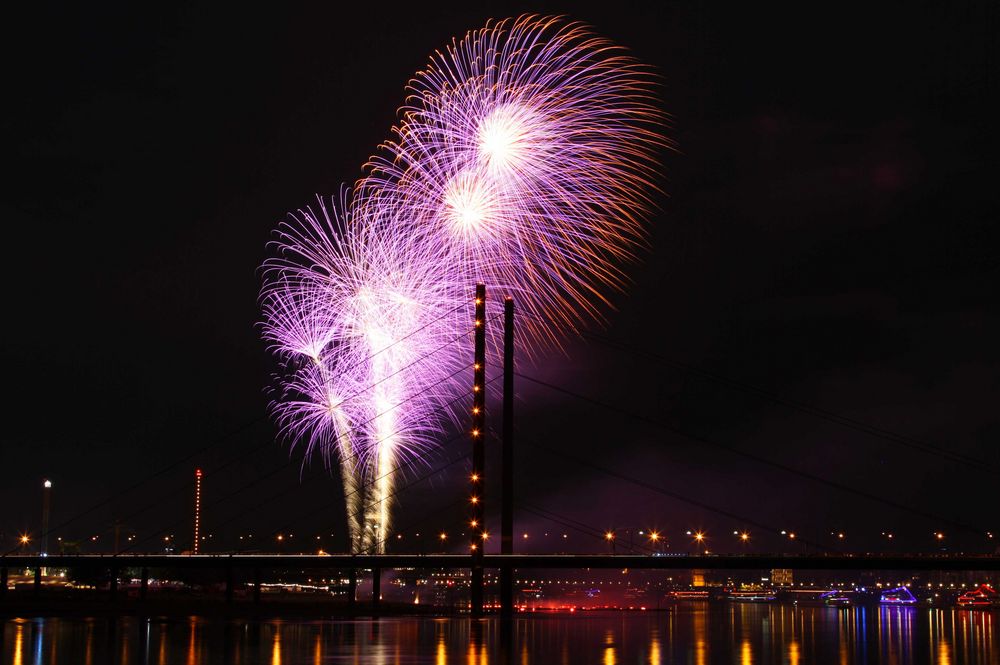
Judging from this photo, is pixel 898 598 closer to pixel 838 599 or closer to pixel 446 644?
pixel 838 599

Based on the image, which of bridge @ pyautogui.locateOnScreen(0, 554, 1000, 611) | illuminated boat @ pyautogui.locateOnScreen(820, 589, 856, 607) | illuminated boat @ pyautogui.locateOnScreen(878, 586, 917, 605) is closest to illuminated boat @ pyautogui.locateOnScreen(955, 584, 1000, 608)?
illuminated boat @ pyautogui.locateOnScreen(878, 586, 917, 605)

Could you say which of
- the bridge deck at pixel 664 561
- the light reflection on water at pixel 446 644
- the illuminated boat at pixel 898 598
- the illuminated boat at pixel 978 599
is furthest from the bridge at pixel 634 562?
the illuminated boat at pixel 898 598

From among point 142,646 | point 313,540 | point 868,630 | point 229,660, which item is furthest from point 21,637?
point 313,540

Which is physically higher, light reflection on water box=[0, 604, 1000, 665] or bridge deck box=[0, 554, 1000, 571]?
bridge deck box=[0, 554, 1000, 571]

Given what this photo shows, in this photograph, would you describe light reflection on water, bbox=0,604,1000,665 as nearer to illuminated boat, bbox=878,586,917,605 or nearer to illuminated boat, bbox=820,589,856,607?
illuminated boat, bbox=820,589,856,607

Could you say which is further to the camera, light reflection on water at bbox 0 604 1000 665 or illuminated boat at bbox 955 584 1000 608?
illuminated boat at bbox 955 584 1000 608

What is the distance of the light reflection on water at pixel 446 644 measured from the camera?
3250 centimetres

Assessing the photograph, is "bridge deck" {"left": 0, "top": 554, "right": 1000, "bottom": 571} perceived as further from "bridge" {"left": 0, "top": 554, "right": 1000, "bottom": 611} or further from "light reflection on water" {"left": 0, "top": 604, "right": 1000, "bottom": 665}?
"light reflection on water" {"left": 0, "top": 604, "right": 1000, "bottom": 665}

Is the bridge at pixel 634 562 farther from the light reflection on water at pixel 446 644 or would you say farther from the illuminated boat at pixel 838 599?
the illuminated boat at pixel 838 599

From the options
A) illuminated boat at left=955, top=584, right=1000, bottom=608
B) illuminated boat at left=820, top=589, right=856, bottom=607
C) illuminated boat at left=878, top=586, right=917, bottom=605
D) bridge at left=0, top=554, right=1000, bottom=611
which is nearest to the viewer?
bridge at left=0, top=554, right=1000, bottom=611

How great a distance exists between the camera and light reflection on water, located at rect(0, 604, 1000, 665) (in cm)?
3250

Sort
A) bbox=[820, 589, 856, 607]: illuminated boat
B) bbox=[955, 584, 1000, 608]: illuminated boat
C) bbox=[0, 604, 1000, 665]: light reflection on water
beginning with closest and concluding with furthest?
bbox=[0, 604, 1000, 665]: light reflection on water, bbox=[955, 584, 1000, 608]: illuminated boat, bbox=[820, 589, 856, 607]: illuminated boat

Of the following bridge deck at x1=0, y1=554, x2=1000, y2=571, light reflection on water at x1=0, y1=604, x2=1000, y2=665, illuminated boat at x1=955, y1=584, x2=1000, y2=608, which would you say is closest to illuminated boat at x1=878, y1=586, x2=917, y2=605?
illuminated boat at x1=955, y1=584, x2=1000, y2=608

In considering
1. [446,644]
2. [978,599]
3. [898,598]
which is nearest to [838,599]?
[898,598]
